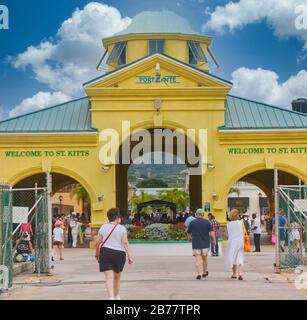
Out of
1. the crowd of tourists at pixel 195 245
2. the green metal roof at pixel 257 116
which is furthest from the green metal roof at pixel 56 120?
the crowd of tourists at pixel 195 245

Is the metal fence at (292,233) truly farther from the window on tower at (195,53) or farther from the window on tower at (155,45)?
the window on tower at (195,53)

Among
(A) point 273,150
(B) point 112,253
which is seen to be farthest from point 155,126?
(B) point 112,253

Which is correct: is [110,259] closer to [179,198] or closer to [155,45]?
[155,45]

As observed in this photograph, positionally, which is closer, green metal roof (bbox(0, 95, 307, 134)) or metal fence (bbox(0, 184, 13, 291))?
metal fence (bbox(0, 184, 13, 291))

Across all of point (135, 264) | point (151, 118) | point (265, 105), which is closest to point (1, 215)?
point (135, 264)

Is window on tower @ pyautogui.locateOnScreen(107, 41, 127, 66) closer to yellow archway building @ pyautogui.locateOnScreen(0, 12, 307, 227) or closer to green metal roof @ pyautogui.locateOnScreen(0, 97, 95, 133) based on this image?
green metal roof @ pyautogui.locateOnScreen(0, 97, 95, 133)

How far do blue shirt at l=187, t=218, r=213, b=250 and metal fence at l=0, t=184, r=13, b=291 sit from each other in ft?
15.6

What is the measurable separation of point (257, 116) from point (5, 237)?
880 inches

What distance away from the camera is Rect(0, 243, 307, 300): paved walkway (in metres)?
16.2

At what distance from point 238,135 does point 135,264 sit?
11875mm

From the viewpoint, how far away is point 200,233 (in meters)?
20.5

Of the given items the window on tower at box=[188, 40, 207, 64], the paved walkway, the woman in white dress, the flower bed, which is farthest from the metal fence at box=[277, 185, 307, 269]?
the window on tower at box=[188, 40, 207, 64]

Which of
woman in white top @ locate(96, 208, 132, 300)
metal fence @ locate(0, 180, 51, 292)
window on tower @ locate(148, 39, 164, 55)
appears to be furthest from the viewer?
window on tower @ locate(148, 39, 164, 55)

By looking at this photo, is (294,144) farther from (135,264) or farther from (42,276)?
(42,276)
